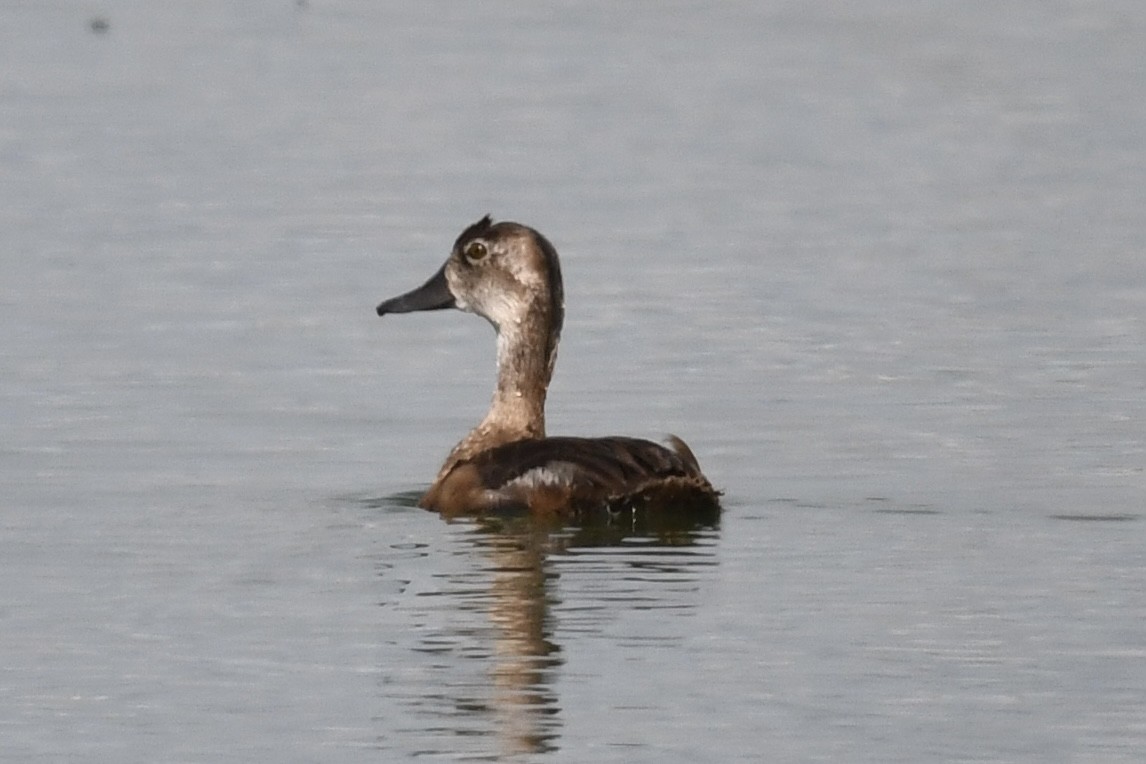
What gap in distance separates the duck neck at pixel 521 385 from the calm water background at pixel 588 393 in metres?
0.58

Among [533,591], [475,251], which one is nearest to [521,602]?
[533,591]

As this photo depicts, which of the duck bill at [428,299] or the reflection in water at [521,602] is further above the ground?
the duck bill at [428,299]

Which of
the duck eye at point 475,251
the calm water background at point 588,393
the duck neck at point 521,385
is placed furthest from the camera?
the duck eye at point 475,251

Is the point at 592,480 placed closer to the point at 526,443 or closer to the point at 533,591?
the point at 526,443

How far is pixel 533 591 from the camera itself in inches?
431

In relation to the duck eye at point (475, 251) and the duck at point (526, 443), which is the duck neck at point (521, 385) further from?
the duck eye at point (475, 251)

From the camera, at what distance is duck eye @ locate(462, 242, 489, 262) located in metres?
14.0

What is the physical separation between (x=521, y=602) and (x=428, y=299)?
389 centimetres

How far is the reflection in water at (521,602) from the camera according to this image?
900cm

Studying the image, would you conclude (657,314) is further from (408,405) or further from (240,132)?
(240,132)

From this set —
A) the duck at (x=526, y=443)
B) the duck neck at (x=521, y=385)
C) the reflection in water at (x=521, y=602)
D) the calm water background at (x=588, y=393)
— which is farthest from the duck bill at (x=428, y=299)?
the reflection in water at (x=521, y=602)

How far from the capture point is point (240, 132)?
25.9 m

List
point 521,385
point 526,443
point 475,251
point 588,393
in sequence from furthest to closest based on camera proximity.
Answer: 1. point 588,393
2. point 475,251
3. point 521,385
4. point 526,443

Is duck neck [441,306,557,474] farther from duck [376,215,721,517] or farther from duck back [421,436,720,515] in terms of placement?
duck back [421,436,720,515]
